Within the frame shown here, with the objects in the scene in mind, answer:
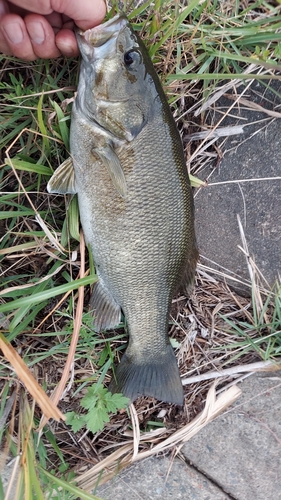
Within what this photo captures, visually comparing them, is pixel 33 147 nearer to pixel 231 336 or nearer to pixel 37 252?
pixel 37 252

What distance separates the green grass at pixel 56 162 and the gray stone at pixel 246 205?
0.36 m

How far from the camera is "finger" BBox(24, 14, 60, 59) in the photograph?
6.08ft

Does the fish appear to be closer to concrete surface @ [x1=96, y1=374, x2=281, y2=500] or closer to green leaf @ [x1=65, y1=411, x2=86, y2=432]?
green leaf @ [x1=65, y1=411, x2=86, y2=432]

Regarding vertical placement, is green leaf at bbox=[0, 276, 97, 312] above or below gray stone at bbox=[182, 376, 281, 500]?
above

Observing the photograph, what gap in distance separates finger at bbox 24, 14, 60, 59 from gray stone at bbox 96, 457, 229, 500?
6.97 feet

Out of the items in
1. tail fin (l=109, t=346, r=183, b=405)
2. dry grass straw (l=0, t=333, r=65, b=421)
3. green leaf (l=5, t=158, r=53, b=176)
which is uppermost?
green leaf (l=5, t=158, r=53, b=176)

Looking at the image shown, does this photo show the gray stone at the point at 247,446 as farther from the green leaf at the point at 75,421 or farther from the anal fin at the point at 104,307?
the anal fin at the point at 104,307

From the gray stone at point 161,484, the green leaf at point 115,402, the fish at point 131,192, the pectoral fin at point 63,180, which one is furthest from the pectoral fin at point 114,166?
the gray stone at point 161,484

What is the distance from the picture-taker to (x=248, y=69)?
7.66 feet

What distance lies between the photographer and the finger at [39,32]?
6.08 ft

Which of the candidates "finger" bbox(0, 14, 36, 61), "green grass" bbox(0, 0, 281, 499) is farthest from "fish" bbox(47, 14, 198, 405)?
"finger" bbox(0, 14, 36, 61)

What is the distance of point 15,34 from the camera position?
183cm

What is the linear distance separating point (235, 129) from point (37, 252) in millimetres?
1259

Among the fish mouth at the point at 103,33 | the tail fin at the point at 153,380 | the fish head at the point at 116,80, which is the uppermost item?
the fish mouth at the point at 103,33
